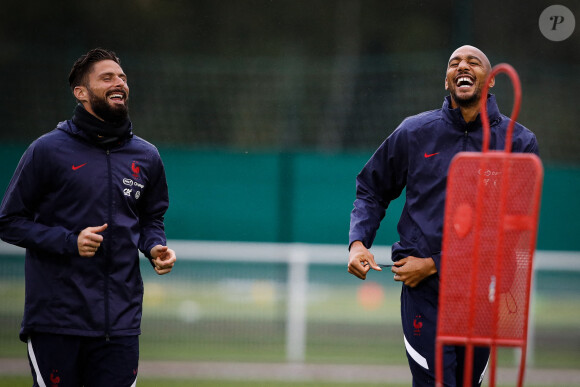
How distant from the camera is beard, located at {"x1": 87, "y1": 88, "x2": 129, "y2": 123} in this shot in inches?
169

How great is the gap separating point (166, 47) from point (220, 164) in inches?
102

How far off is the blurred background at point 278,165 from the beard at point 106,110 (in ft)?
14.9

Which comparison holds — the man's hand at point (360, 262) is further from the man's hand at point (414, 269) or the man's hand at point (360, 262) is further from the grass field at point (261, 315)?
the grass field at point (261, 315)

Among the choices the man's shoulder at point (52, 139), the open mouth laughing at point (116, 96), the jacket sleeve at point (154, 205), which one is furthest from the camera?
the jacket sleeve at point (154, 205)

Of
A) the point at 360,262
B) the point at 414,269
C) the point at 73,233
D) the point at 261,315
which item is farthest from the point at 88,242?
the point at 261,315

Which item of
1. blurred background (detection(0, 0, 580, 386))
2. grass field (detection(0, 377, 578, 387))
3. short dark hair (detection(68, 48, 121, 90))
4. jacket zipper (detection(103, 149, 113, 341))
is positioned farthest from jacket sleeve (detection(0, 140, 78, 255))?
blurred background (detection(0, 0, 580, 386))

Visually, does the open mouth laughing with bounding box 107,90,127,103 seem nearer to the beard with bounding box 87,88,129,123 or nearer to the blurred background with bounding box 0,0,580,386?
the beard with bounding box 87,88,129,123

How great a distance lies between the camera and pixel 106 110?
430cm

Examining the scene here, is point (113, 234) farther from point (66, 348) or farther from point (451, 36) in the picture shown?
point (451, 36)

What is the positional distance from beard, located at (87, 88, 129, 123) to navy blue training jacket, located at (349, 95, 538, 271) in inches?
47.2

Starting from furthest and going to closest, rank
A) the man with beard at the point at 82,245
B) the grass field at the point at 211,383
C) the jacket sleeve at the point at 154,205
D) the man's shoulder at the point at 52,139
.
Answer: the grass field at the point at 211,383
the jacket sleeve at the point at 154,205
the man's shoulder at the point at 52,139
the man with beard at the point at 82,245

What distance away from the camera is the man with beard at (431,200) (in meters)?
4.30

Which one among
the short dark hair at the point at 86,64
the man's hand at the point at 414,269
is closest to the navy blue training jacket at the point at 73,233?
the short dark hair at the point at 86,64

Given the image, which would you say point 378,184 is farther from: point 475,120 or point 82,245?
point 82,245
